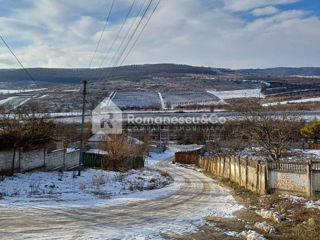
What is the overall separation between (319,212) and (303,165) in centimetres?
374

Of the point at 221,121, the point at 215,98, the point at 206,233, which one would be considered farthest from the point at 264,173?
the point at 215,98

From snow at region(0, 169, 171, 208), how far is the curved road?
61.0 inches

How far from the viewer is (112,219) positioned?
1056 cm

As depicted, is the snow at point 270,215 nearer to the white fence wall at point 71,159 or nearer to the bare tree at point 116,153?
the white fence wall at point 71,159

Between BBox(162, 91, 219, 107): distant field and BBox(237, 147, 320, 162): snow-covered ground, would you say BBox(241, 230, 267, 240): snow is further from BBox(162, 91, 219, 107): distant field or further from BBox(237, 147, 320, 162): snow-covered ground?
BBox(162, 91, 219, 107): distant field

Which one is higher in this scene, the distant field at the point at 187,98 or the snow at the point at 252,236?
the distant field at the point at 187,98

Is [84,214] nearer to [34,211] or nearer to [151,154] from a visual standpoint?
[34,211]

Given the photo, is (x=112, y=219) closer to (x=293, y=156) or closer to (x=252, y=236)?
(x=252, y=236)

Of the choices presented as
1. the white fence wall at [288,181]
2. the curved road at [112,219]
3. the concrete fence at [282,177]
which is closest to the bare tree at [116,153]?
the concrete fence at [282,177]

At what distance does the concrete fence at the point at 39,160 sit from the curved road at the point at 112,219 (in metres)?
6.95

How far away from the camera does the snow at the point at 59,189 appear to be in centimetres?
1320

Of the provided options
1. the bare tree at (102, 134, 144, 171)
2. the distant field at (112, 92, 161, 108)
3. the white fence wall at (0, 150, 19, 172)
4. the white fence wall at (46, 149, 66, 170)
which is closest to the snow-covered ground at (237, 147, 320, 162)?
the bare tree at (102, 134, 144, 171)

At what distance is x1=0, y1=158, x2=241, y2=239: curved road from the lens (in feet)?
28.4

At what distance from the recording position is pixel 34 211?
11125 mm
